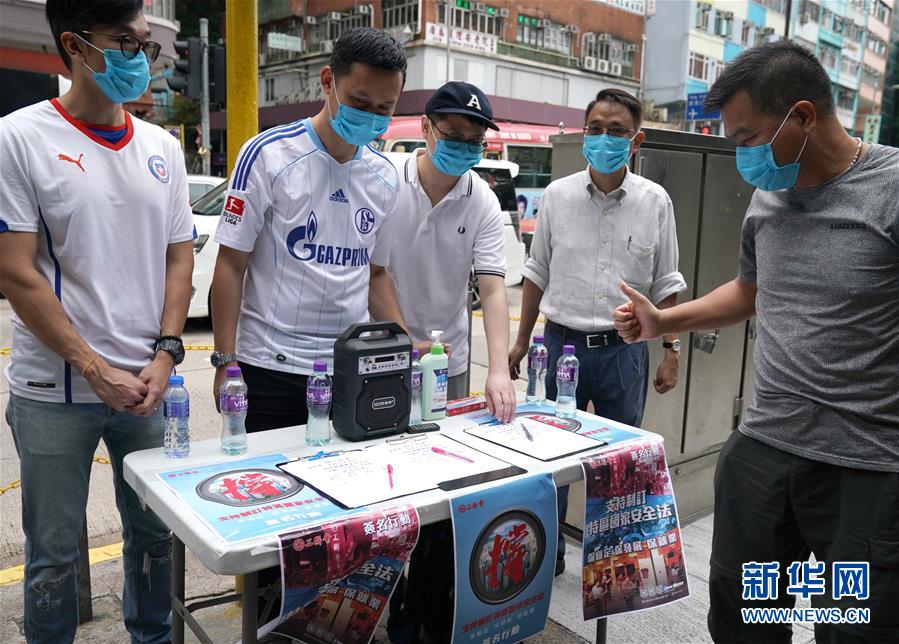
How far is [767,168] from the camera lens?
212 cm

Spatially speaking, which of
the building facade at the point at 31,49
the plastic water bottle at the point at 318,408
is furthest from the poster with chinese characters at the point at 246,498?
the building facade at the point at 31,49

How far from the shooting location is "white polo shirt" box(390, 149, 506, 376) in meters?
2.97

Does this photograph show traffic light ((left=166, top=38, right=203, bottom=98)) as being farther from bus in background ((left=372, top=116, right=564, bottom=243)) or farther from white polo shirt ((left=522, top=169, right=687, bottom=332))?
bus in background ((left=372, top=116, right=564, bottom=243))

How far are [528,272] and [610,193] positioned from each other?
1.77 ft

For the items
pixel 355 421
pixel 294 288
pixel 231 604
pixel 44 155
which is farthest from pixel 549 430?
pixel 44 155

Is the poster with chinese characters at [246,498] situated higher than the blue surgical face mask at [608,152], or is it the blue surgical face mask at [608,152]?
the blue surgical face mask at [608,152]

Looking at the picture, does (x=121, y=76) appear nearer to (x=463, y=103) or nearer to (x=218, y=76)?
(x=463, y=103)

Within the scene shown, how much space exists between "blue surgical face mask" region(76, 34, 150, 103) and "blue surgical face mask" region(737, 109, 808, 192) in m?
1.80

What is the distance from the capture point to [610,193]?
3.35 metres

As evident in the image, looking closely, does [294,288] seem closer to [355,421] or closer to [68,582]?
[355,421]

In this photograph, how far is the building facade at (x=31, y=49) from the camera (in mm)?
10469

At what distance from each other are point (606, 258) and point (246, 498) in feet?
6.64

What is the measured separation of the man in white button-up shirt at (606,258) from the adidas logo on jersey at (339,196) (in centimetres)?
126

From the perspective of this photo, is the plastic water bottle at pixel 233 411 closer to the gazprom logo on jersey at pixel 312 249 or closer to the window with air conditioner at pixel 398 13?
the gazprom logo on jersey at pixel 312 249
